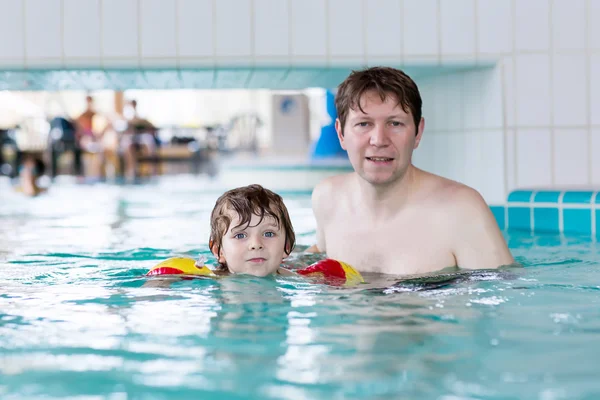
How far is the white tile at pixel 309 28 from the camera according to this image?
4465 mm

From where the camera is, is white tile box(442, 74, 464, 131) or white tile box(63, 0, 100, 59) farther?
white tile box(442, 74, 464, 131)

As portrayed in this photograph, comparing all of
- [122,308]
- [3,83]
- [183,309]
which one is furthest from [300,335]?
[3,83]

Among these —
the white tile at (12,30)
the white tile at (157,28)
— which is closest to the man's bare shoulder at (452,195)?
the white tile at (157,28)

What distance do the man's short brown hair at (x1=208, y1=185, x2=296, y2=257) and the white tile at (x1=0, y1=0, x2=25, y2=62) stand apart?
2.32 metres

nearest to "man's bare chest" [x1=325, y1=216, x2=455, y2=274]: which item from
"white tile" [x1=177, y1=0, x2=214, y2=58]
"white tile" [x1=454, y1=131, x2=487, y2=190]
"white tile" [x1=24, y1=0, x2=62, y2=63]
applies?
"white tile" [x1=177, y1=0, x2=214, y2=58]

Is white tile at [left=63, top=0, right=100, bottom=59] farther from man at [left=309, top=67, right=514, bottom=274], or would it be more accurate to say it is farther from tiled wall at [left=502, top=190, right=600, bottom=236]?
tiled wall at [left=502, top=190, right=600, bottom=236]

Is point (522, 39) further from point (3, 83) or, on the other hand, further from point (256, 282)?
point (3, 83)

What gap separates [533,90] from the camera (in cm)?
459

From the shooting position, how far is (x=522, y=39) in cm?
457

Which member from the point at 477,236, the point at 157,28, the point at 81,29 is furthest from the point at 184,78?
the point at 477,236

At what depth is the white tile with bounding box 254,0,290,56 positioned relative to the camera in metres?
4.46

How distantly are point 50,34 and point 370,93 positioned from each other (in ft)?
8.21

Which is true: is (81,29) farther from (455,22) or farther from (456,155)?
(456,155)

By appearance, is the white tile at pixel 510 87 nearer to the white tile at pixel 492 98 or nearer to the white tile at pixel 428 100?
the white tile at pixel 492 98
